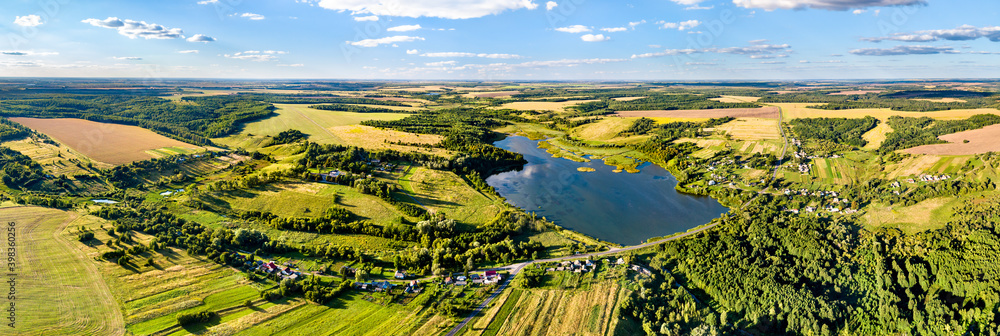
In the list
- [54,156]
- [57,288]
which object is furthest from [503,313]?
[54,156]

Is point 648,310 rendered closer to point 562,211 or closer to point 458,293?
point 458,293

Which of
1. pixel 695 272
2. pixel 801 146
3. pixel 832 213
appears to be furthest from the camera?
pixel 801 146

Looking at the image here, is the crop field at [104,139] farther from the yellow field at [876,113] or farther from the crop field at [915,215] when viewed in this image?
the yellow field at [876,113]

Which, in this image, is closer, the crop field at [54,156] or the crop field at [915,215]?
the crop field at [915,215]

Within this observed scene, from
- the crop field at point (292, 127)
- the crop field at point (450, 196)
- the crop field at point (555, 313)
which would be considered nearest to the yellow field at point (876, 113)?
the crop field at point (450, 196)

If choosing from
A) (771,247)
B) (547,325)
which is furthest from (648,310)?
(771,247)
